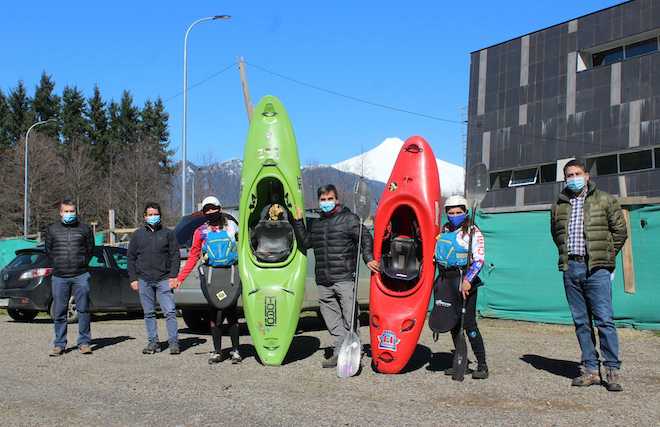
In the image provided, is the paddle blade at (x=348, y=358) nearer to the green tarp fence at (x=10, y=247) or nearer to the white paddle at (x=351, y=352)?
the white paddle at (x=351, y=352)

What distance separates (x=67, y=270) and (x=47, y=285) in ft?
15.1

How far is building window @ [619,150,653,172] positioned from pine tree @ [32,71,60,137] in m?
49.3

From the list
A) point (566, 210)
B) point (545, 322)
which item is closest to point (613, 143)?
point (545, 322)

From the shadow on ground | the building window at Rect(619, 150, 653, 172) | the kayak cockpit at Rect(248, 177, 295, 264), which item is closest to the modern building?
the building window at Rect(619, 150, 653, 172)

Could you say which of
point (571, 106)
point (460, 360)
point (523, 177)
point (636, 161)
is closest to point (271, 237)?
point (460, 360)

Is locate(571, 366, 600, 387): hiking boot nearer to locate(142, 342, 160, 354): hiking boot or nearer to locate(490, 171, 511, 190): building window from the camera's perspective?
locate(142, 342, 160, 354): hiking boot

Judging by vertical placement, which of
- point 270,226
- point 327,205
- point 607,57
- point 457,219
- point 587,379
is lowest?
point 587,379

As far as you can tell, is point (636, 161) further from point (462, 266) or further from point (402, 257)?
point (462, 266)

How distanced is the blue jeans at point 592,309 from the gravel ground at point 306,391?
1.16 feet

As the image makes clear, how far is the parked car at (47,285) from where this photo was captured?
13.5 meters

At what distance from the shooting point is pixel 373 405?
6230 millimetres

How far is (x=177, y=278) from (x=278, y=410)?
3.69m

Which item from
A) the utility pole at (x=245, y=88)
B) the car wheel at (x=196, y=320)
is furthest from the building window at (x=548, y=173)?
the car wheel at (x=196, y=320)

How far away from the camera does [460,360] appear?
735 cm
